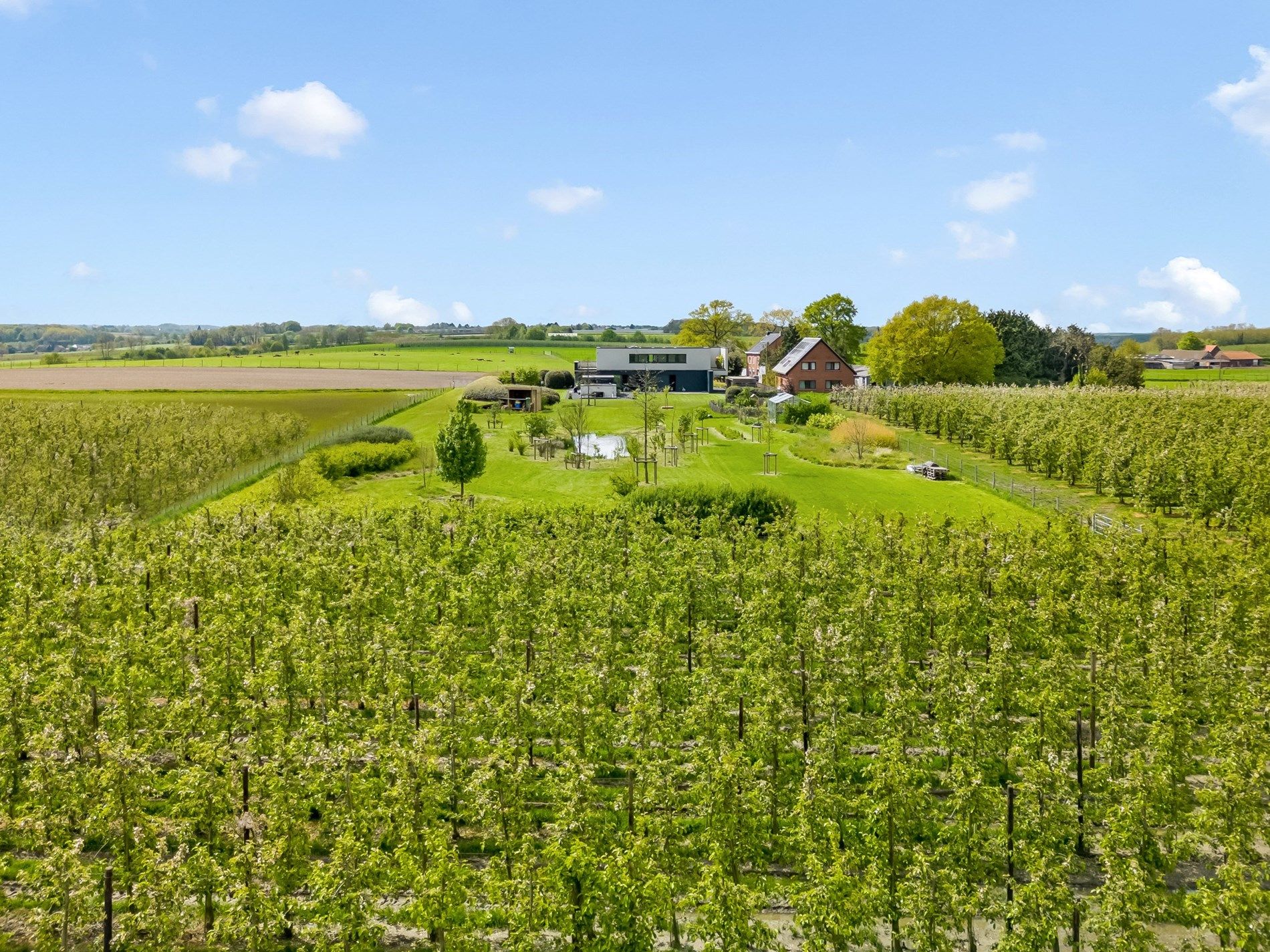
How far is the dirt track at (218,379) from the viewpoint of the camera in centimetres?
9775

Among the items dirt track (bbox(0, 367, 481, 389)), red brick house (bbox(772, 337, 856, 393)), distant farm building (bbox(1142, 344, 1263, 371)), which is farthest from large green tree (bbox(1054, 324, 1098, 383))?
dirt track (bbox(0, 367, 481, 389))

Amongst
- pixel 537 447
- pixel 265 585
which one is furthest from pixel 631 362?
pixel 265 585

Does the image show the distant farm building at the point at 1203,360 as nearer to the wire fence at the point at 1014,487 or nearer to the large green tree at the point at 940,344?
the large green tree at the point at 940,344

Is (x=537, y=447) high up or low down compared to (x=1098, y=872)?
up

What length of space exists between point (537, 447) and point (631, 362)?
45.1m

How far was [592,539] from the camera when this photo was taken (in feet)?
93.9

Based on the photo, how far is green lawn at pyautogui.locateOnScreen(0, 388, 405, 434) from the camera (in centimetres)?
7644

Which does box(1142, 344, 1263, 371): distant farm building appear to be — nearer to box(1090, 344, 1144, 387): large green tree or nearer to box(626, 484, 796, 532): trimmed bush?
box(1090, 344, 1144, 387): large green tree

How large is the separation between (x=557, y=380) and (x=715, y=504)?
67.4m

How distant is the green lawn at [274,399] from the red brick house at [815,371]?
46.7 meters

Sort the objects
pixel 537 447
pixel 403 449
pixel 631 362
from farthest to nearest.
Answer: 1. pixel 631 362
2. pixel 537 447
3. pixel 403 449

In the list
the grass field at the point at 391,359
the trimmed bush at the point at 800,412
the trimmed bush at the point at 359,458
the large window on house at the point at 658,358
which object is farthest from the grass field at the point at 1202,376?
the trimmed bush at the point at 359,458

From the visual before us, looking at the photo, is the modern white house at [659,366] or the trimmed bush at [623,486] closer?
the trimmed bush at [623,486]

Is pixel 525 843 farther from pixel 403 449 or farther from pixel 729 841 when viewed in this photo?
pixel 403 449
